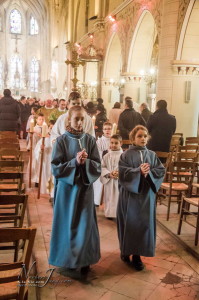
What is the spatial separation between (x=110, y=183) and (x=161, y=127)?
7.01 feet

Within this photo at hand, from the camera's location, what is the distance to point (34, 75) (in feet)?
130

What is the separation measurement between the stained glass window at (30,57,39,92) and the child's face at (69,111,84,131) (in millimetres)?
37292

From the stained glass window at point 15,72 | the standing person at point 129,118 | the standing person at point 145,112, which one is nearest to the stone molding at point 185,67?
the standing person at point 145,112

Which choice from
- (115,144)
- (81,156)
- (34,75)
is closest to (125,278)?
(81,156)

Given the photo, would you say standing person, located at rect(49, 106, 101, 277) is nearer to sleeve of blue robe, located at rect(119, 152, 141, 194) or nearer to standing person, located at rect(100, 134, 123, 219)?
sleeve of blue robe, located at rect(119, 152, 141, 194)

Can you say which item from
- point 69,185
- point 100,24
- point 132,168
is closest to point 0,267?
point 69,185

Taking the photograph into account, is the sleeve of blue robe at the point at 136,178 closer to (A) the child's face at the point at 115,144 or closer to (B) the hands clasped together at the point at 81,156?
(B) the hands clasped together at the point at 81,156

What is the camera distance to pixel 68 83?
24516 millimetres

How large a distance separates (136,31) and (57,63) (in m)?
19.4

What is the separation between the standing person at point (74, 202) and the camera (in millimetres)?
3586

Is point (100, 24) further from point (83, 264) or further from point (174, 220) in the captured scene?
point (83, 264)

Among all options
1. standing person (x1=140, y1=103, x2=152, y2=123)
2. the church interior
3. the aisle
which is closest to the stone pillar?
the church interior

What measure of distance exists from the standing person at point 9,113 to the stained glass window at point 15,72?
99.9 feet

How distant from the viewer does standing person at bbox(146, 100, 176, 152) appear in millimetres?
7016
